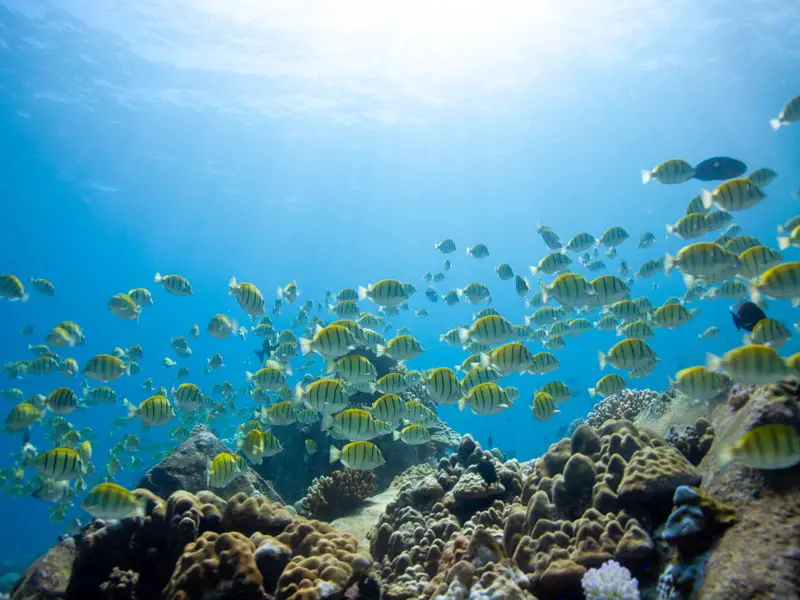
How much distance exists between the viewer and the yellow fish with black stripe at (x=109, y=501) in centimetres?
436

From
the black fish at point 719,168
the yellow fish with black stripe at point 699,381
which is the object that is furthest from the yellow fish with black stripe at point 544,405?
the black fish at point 719,168

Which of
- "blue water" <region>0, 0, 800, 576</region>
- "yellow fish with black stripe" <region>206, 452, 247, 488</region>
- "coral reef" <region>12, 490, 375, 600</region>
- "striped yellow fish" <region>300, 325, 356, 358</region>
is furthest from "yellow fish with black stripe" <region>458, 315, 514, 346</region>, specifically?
"blue water" <region>0, 0, 800, 576</region>

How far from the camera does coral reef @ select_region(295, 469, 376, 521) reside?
759 centimetres

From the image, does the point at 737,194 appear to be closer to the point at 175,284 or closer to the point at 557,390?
the point at 557,390

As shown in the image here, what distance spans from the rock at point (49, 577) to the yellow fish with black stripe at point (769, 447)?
6.56 metres

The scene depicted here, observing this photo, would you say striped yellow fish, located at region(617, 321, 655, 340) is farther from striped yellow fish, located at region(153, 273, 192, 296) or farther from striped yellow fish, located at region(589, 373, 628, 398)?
striped yellow fish, located at region(153, 273, 192, 296)

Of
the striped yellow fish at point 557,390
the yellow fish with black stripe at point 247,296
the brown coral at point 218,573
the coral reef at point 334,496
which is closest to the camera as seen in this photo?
the brown coral at point 218,573

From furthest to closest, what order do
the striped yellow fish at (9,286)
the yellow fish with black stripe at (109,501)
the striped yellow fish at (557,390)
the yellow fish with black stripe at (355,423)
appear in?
the striped yellow fish at (9,286)
the striped yellow fish at (557,390)
the yellow fish with black stripe at (355,423)
the yellow fish with black stripe at (109,501)

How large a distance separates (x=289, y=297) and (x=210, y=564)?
853 centimetres

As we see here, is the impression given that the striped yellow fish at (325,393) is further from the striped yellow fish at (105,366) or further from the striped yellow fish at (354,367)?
the striped yellow fish at (105,366)

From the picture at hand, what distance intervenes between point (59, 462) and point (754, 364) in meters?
7.43

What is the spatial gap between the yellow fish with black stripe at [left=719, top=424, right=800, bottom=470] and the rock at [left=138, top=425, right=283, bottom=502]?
21.5ft

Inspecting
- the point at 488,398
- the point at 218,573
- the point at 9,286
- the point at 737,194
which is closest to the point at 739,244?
the point at 737,194

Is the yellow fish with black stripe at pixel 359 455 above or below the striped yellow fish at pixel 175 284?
below
